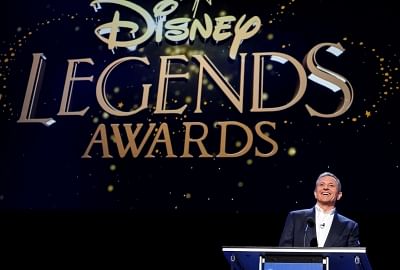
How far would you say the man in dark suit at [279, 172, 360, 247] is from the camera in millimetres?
3666

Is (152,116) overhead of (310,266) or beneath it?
overhead

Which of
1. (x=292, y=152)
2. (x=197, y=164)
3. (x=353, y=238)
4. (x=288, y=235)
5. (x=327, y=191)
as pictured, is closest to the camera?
(x=353, y=238)

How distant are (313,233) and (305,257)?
2.33 feet

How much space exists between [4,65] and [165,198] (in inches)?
69.5

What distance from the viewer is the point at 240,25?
5301 mm

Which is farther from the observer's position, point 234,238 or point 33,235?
point 33,235

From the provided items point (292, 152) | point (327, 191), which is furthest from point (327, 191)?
point (292, 152)

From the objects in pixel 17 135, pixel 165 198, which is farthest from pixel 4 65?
pixel 165 198

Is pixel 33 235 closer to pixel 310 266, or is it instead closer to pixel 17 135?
pixel 17 135

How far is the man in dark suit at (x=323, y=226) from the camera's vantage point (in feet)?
12.0

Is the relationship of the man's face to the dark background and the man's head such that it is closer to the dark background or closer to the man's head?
the man's head

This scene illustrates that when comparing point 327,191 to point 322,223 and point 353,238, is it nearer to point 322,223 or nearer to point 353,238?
point 322,223

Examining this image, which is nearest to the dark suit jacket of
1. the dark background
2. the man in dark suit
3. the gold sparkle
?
the man in dark suit

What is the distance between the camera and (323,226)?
148 inches
